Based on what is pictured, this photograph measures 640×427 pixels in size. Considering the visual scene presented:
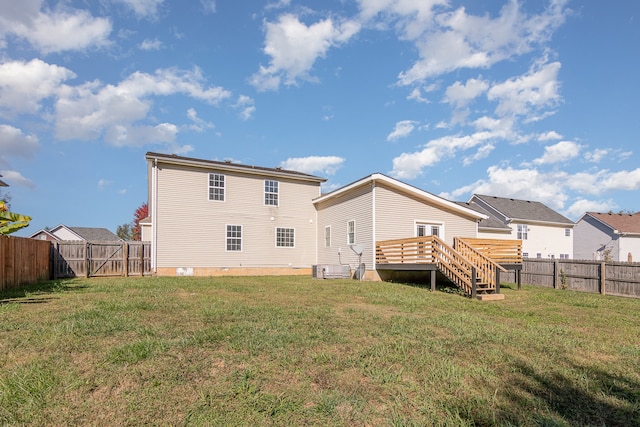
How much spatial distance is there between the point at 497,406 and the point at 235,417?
7.39ft

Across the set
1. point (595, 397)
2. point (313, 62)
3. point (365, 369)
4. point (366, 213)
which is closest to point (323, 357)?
point (365, 369)

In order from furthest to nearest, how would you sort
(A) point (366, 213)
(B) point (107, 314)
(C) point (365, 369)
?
(A) point (366, 213) < (B) point (107, 314) < (C) point (365, 369)

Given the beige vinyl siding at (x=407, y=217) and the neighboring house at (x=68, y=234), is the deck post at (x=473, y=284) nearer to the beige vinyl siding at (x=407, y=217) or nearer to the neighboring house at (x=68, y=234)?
the beige vinyl siding at (x=407, y=217)

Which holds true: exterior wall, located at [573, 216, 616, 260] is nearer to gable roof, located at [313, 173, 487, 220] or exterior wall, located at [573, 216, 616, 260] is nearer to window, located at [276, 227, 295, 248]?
gable roof, located at [313, 173, 487, 220]

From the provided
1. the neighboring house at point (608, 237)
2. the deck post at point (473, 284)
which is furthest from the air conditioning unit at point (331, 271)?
the neighboring house at point (608, 237)

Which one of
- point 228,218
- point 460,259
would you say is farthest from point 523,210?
point 228,218

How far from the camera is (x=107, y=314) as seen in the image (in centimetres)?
623

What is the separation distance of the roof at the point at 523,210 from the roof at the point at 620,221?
5102mm

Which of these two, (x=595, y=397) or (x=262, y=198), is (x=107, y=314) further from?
(x=262, y=198)

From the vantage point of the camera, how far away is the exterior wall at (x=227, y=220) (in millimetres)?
16438

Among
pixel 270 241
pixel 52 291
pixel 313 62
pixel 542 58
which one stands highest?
pixel 313 62

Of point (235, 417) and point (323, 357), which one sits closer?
point (235, 417)

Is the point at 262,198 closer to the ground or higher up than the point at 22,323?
higher up

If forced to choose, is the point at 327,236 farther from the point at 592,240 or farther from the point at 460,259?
the point at 592,240
